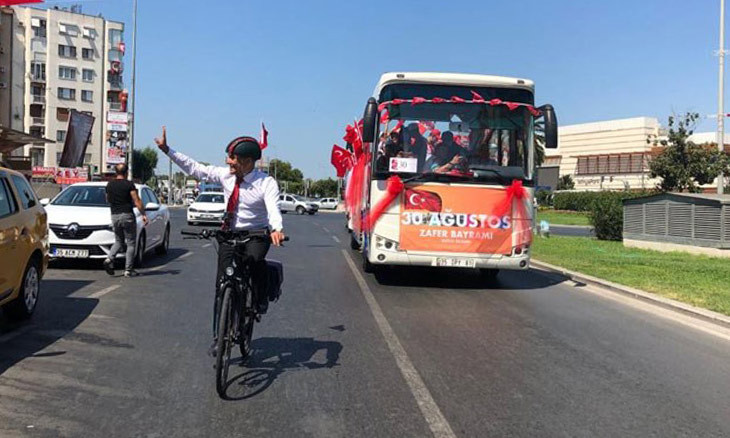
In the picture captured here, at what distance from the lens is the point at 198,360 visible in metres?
5.69

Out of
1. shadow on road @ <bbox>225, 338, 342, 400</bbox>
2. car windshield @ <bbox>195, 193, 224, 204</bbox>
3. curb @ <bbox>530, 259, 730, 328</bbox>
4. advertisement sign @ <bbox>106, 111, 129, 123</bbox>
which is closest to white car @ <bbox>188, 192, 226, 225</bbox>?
car windshield @ <bbox>195, 193, 224, 204</bbox>

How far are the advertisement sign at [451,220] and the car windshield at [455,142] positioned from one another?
284mm

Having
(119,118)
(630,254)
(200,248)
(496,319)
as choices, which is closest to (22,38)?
(119,118)

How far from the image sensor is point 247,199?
17.1 feet

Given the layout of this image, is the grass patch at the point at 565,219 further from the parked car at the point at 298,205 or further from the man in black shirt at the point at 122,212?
the man in black shirt at the point at 122,212

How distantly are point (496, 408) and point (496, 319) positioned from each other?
3.61 m

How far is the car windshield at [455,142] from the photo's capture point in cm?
1016

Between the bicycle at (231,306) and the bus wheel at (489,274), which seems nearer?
the bicycle at (231,306)

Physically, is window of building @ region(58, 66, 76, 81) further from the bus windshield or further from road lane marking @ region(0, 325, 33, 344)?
road lane marking @ region(0, 325, 33, 344)

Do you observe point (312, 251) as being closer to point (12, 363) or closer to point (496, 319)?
point (496, 319)

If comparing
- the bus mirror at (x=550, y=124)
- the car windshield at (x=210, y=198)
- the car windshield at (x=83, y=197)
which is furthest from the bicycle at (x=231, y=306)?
the car windshield at (x=210, y=198)

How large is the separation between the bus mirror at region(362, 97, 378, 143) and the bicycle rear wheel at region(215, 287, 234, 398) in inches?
215

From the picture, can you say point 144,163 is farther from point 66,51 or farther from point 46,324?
point 46,324

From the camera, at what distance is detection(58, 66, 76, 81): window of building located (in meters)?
77.1
